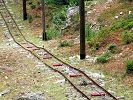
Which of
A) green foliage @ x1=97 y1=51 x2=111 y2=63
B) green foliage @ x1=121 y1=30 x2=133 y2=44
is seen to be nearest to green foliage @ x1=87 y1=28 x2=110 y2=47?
green foliage @ x1=121 y1=30 x2=133 y2=44

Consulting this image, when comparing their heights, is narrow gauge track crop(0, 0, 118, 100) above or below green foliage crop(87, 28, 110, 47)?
below

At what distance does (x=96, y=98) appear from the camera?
613 inches

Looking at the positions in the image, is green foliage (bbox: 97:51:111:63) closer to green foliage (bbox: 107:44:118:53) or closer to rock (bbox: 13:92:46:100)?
green foliage (bbox: 107:44:118:53)

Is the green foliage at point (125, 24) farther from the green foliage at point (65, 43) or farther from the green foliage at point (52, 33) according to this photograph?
the green foliage at point (52, 33)

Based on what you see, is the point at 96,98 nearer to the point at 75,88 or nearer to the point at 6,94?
the point at 75,88

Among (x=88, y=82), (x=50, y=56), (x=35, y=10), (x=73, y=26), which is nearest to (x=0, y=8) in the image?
(x=35, y=10)

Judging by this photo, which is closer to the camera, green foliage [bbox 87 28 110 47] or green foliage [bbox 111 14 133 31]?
green foliage [bbox 111 14 133 31]

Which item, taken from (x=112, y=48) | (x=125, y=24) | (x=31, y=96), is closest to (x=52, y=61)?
(x=112, y=48)

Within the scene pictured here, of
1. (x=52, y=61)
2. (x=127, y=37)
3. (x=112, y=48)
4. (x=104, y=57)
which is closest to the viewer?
(x=104, y=57)

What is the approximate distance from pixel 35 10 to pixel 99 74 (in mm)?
30870

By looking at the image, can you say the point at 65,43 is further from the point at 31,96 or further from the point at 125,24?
the point at 31,96

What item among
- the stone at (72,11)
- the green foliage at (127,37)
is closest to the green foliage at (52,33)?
the stone at (72,11)

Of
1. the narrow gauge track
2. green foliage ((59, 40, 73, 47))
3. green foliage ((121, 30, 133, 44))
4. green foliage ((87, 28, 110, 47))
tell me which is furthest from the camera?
green foliage ((59, 40, 73, 47))

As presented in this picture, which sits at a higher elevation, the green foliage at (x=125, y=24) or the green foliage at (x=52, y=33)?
the green foliage at (x=125, y=24)
